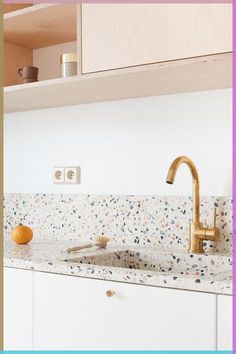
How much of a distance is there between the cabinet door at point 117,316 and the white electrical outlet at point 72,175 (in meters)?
0.74

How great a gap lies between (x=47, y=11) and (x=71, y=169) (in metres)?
0.74

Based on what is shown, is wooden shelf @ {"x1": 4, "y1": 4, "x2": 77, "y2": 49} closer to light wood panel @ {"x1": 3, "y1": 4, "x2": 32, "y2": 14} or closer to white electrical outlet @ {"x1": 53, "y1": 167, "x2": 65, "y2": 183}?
light wood panel @ {"x1": 3, "y1": 4, "x2": 32, "y2": 14}

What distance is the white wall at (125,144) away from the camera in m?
1.93

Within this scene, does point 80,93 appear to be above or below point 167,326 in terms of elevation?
above

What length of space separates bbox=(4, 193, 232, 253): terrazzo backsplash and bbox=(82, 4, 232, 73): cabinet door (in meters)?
0.62

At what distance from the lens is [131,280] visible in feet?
4.61

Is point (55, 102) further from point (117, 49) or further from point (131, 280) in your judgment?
point (131, 280)

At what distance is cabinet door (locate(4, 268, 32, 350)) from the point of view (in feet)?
5.48

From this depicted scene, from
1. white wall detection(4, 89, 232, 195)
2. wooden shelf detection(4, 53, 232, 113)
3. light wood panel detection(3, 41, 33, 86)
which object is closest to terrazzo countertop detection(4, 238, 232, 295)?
white wall detection(4, 89, 232, 195)

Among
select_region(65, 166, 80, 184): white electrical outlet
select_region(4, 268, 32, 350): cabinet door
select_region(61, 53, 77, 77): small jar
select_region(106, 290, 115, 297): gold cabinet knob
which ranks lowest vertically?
select_region(4, 268, 32, 350): cabinet door

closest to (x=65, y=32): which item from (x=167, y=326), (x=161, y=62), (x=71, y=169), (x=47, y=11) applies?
(x=47, y=11)

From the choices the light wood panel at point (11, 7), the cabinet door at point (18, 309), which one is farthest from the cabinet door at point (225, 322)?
the light wood panel at point (11, 7)

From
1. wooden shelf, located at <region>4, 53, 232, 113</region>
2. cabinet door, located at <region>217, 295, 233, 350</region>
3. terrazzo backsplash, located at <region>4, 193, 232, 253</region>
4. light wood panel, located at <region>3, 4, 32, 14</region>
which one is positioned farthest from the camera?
light wood panel, located at <region>3, 4, 32, 14</region>

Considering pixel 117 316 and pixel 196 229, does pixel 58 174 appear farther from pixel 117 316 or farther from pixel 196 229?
pixel 117 316
